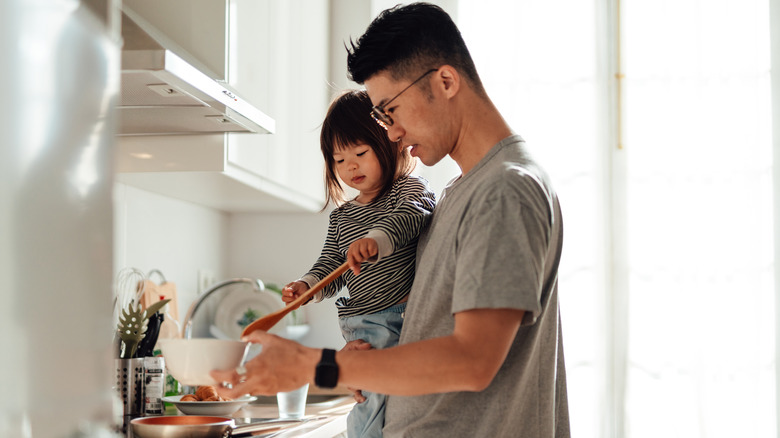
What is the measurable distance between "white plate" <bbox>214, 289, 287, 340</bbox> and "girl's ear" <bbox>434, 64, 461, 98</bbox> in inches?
68.6

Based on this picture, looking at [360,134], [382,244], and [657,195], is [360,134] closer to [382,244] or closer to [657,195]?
[382,244]

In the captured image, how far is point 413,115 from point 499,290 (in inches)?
14.0

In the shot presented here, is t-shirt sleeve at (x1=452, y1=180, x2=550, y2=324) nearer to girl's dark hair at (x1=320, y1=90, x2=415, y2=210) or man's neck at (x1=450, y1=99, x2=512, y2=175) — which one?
man's neck at (x1=450, y1=99, x2=512, y2=175)

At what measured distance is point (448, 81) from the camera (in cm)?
117

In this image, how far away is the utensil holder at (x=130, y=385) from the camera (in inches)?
69.0

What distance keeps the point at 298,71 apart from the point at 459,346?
178 centimetres

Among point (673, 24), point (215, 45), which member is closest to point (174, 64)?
point (215, 45)

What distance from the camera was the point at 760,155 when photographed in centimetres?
294

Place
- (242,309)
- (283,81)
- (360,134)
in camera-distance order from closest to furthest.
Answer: (360,134)
(283,81)
(242,309)

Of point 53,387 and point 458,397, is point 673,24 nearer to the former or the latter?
point 458,397

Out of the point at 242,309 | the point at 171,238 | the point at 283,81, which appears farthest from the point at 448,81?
the point at 242,309

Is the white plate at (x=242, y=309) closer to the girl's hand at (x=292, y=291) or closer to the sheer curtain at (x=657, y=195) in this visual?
the sheer curtain at (x=657, y=195)

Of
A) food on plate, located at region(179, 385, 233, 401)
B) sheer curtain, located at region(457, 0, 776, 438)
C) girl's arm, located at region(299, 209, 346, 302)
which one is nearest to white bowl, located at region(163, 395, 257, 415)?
food on plate, located at region(179, 385, 233, 401)

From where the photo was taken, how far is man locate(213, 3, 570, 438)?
0.95m
